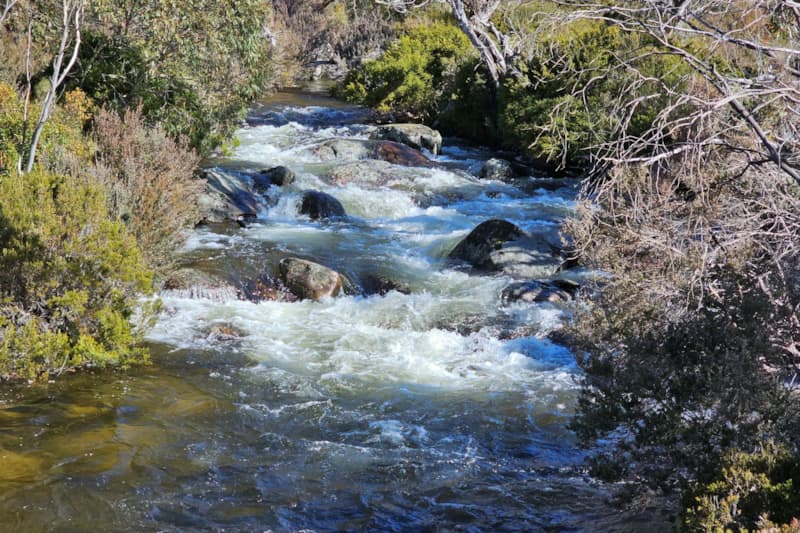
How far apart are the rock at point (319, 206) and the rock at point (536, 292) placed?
17.3ft

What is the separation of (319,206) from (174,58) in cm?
410

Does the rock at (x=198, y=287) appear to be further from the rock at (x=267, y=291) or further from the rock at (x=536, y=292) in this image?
the rock at (x=536, y=292)

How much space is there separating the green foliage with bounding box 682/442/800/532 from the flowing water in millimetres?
1184

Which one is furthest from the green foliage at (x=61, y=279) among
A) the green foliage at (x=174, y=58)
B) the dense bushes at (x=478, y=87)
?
the dense bushes at (x=478, y=87)

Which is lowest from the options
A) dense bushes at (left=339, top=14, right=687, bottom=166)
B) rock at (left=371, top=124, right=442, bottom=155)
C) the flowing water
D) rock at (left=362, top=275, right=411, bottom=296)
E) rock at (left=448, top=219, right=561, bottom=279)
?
the flowing water

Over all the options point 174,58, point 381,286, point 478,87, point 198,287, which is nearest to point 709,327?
point 381,286

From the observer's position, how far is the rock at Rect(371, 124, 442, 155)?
22750 millimetres

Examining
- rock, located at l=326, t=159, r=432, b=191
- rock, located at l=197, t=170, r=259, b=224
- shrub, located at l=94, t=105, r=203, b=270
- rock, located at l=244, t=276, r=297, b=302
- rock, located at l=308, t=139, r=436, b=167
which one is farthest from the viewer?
rock, located at l=308, t=139, r=436, b=167

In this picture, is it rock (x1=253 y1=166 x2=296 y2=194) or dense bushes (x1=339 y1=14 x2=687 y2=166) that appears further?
dense bushes (x1=339 y1=14 x2=687 y2=166)

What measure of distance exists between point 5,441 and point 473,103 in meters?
19.9

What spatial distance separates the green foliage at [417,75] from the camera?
26781 millimetres

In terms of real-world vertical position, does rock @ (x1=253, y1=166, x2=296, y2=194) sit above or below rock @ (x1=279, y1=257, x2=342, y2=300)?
above

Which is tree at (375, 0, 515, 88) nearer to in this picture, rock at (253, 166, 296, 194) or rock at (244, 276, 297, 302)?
rock at (253, 166, 296, 194)

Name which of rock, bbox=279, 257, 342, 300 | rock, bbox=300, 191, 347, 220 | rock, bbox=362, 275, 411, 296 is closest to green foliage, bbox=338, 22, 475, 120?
rock, bbox=300, 191, 347, 220
